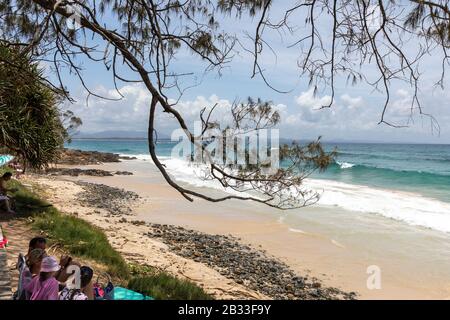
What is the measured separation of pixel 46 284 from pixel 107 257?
3.01 meters

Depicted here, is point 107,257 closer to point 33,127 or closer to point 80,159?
point 33,127

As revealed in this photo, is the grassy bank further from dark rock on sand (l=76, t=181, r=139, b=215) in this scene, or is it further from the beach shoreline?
dark rock on sand (l=76, t=181, r=139, b=215)

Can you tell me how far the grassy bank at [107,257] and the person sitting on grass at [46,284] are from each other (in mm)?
1926

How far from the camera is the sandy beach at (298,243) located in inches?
288

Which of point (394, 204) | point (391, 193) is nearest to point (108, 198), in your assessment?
point (394, 204)

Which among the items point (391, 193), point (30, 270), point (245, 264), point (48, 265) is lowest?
point (391, 193)

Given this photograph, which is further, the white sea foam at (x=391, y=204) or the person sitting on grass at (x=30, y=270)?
the white sea foam at (x=391, y=204)

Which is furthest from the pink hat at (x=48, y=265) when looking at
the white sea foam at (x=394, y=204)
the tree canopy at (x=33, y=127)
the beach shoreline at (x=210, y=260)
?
the white sea foam at (x=394, y=204)

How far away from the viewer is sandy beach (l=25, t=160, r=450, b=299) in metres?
7.32

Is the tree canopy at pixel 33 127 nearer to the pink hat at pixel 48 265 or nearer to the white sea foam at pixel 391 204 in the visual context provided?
the white sea foam at pixel 391 204

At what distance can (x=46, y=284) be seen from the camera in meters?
3.09

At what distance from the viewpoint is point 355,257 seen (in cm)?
918

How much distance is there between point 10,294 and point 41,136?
5.23 metres
